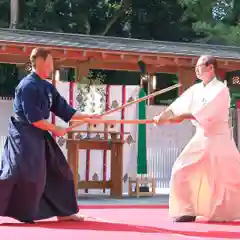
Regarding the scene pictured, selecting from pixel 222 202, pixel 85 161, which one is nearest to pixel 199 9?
pixel 85 161

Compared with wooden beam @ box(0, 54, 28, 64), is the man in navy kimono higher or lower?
lower

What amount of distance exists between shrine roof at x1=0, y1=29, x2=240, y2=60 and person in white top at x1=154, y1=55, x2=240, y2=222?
15.6 ft

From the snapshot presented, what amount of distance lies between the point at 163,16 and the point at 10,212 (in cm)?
1696

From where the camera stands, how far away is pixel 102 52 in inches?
389

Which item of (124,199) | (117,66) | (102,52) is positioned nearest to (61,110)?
(124,199)

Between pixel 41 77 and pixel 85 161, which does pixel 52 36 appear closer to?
pixel 85 161

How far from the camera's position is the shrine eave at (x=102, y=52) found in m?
9.75

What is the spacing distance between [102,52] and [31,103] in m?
5.54

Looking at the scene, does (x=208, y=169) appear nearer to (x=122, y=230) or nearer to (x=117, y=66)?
(x=122, y=230)

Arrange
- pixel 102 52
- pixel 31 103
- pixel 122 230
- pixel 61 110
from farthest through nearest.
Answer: pixel 102 52 < pixel 61 110 < pixel 31 103 < pixel 122 230

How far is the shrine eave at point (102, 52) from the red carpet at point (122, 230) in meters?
4.84

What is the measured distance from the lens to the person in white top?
204 inches

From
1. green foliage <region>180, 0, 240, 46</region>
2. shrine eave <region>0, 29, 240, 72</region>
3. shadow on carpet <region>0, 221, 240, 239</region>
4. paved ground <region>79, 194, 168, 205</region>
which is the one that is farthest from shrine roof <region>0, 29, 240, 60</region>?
green foliage <region>180, 0, 240, 46</region>

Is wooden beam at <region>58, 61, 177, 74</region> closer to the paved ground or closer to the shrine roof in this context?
the shrine roof
